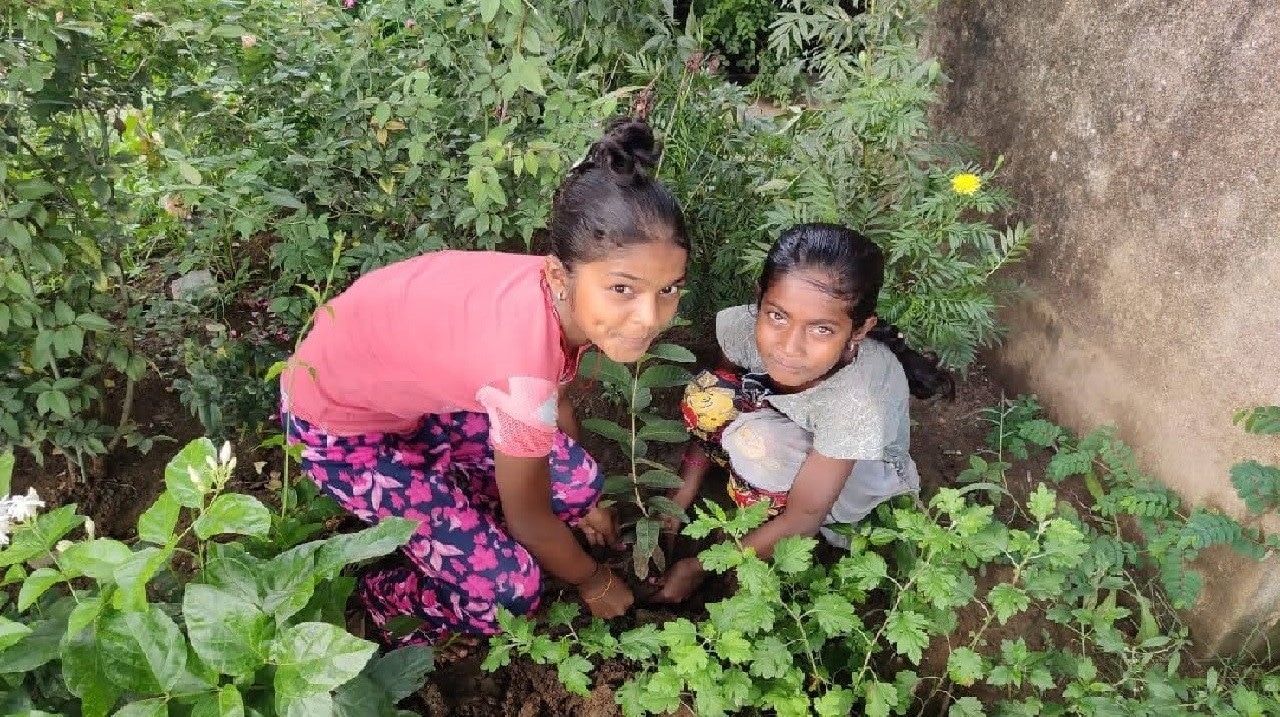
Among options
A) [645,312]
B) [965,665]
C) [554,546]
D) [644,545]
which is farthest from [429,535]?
[965,665]

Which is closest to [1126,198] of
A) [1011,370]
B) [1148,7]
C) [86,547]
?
[1148,7]

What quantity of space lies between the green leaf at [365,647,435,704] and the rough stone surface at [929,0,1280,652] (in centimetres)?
198

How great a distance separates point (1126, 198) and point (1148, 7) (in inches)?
19.5

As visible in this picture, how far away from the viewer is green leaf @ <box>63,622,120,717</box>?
1.02 meters

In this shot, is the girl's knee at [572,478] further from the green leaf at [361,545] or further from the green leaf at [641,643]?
the green leaf at [361,545]

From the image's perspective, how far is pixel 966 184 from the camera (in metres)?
2.10

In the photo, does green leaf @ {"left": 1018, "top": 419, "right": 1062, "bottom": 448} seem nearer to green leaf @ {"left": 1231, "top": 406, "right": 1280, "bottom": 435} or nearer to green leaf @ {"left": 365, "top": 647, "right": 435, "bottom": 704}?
green leaf @ {"left": 1231, "top": 406, "right": 1280, "bottom": 435}

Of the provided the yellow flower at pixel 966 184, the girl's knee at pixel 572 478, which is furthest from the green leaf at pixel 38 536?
the yellow flower at pixel 966 184

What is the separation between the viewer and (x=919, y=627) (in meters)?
Answer: 1.69

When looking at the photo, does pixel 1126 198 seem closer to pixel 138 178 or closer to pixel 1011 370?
pixel 1011 370

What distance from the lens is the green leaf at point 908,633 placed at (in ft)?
5.19

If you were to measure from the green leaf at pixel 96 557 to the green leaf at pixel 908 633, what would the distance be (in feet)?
4.42

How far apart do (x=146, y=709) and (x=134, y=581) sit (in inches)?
6.5

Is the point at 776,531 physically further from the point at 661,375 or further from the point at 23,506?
the point at 23,506
